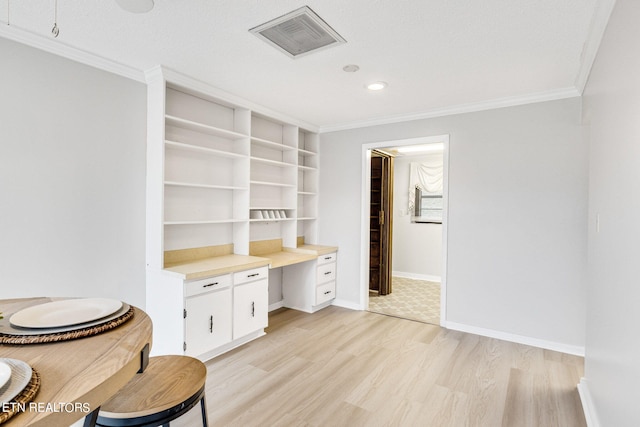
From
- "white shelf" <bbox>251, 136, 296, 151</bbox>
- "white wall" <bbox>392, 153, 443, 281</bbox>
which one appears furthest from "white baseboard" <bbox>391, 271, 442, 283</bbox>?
"white shelf" <bbox>251, 136, 296, 151</bbox>

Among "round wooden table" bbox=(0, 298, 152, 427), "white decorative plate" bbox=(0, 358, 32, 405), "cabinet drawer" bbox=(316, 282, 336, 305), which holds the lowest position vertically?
"cabinet drawer" bbox=(316, 282, 336, 305)

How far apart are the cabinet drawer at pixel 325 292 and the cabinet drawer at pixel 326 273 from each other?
0.07m

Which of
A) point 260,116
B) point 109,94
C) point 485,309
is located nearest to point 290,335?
point 485,309

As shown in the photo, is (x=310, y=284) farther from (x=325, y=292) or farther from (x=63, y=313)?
(x=63, y=313)

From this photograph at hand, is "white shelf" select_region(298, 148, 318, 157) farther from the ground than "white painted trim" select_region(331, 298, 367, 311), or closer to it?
farther from the ground

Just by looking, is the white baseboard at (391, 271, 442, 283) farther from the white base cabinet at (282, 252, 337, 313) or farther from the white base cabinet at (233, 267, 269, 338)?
the white base cabinet at (233, 267, 269, 338)

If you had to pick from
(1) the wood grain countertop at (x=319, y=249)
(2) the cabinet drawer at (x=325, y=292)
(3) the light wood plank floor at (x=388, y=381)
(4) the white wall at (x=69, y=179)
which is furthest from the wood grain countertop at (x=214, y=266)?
(2) the cabinet drawer at (x=325, y=292)

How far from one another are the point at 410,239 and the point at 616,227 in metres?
4.78

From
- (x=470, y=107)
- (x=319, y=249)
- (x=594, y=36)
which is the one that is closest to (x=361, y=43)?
(x=594, y=36)

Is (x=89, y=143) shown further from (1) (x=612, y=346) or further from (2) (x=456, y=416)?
(1) (x=612, y=346)

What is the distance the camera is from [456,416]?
212 centimetres

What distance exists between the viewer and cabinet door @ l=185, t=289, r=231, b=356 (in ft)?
8.70

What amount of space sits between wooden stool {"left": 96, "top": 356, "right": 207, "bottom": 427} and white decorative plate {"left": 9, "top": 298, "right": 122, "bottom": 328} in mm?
387

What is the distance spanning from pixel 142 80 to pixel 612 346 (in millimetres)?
3517
